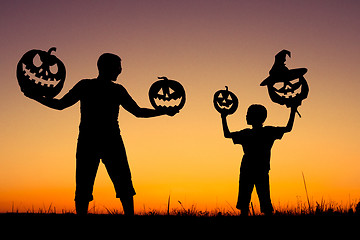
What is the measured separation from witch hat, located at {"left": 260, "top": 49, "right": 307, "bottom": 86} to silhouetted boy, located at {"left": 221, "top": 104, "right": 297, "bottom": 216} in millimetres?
552

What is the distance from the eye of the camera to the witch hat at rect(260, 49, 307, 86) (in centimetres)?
838

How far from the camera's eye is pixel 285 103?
27.1 feet

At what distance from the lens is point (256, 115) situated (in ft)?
26.9

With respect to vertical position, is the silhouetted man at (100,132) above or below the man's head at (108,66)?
below

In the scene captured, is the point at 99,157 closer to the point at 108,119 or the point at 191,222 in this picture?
the point at 108,119

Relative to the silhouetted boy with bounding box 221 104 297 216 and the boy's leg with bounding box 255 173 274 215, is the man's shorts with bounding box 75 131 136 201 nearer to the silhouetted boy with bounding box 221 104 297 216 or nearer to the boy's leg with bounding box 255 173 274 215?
the silhouetted boy with bounding box 221 104 297 216

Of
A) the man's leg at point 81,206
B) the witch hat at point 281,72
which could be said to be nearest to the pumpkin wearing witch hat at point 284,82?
the witch hat at point 281,72

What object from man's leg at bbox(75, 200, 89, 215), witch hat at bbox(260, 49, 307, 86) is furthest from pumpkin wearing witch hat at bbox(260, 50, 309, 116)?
man's leg at bbox(75, 200, 89, 215)

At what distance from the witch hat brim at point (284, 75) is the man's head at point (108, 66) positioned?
9.25 feet

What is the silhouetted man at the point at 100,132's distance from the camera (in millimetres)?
6809

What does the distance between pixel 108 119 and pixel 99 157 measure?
0.59 meters

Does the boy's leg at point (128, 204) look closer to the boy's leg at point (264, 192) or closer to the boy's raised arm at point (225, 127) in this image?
the boy's raised arm at point (225, 127)

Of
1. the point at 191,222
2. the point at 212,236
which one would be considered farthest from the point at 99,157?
the point at 212,236

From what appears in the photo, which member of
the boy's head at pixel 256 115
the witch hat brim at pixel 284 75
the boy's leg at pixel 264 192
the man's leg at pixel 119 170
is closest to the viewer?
the man's leg at pixel 119 170
